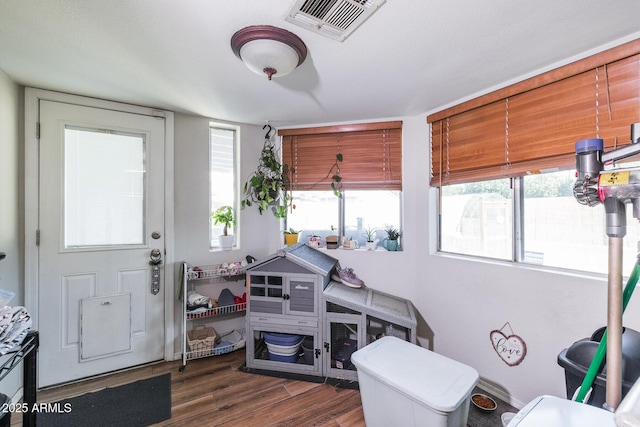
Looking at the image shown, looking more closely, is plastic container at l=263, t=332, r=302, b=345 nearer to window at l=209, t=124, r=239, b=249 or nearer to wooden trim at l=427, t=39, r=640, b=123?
window at l=209, t=124, r=239, b=249

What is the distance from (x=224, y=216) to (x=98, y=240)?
97cm

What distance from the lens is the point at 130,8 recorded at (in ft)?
3.76

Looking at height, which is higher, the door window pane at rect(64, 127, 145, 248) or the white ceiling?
the white ceiling

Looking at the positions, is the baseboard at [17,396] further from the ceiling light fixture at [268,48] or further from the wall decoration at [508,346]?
the wall decoration at [508,346]

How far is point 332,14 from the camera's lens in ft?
3.83

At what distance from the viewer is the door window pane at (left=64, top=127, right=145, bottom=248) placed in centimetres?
204

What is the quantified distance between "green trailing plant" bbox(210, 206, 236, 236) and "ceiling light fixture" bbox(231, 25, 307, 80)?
4.61ft

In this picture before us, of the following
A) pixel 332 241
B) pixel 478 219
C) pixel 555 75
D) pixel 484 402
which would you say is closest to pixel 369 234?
pixel 332 241

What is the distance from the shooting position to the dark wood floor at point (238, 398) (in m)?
1.66

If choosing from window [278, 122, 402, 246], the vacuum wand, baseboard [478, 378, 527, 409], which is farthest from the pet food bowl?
window [278, 122, 402, 246]

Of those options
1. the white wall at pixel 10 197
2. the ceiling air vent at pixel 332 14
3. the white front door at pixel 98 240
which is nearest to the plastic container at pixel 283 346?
the white front door at pixel 98 240

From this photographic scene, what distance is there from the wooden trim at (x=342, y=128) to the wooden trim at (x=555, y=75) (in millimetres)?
486

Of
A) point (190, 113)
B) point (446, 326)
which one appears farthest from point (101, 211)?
point (446, 326)

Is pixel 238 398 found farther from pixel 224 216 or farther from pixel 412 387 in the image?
pixel 224 216
